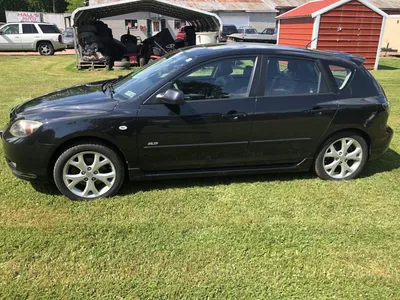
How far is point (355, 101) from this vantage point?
425 centimetres

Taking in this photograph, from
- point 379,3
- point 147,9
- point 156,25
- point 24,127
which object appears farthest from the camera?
point 379,3

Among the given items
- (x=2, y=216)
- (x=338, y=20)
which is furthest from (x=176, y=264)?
(x=338, y=20)

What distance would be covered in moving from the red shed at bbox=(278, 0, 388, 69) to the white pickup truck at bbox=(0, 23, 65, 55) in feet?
42.1

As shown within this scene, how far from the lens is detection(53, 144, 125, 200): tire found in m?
3.66

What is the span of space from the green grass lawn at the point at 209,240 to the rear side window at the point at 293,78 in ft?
3.63

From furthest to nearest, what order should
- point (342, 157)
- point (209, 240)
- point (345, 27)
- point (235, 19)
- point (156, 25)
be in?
point (235, 19), point (156, 25), point (345, 27), point (342, 157), point (209, 240)

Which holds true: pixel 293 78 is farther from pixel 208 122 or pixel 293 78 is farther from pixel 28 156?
→ pixel 28 156

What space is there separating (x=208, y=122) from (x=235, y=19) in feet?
116

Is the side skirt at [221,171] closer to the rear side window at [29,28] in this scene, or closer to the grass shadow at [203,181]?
the grass shadow at [203,181]

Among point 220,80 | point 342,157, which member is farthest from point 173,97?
point 342,157

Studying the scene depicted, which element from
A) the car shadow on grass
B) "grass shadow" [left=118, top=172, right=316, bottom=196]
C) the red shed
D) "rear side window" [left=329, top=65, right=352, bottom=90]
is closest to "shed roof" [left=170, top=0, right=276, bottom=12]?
the red shed

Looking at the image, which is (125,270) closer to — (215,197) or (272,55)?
(215,197)

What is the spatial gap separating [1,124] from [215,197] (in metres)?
4.50

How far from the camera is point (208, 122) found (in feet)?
12.6
